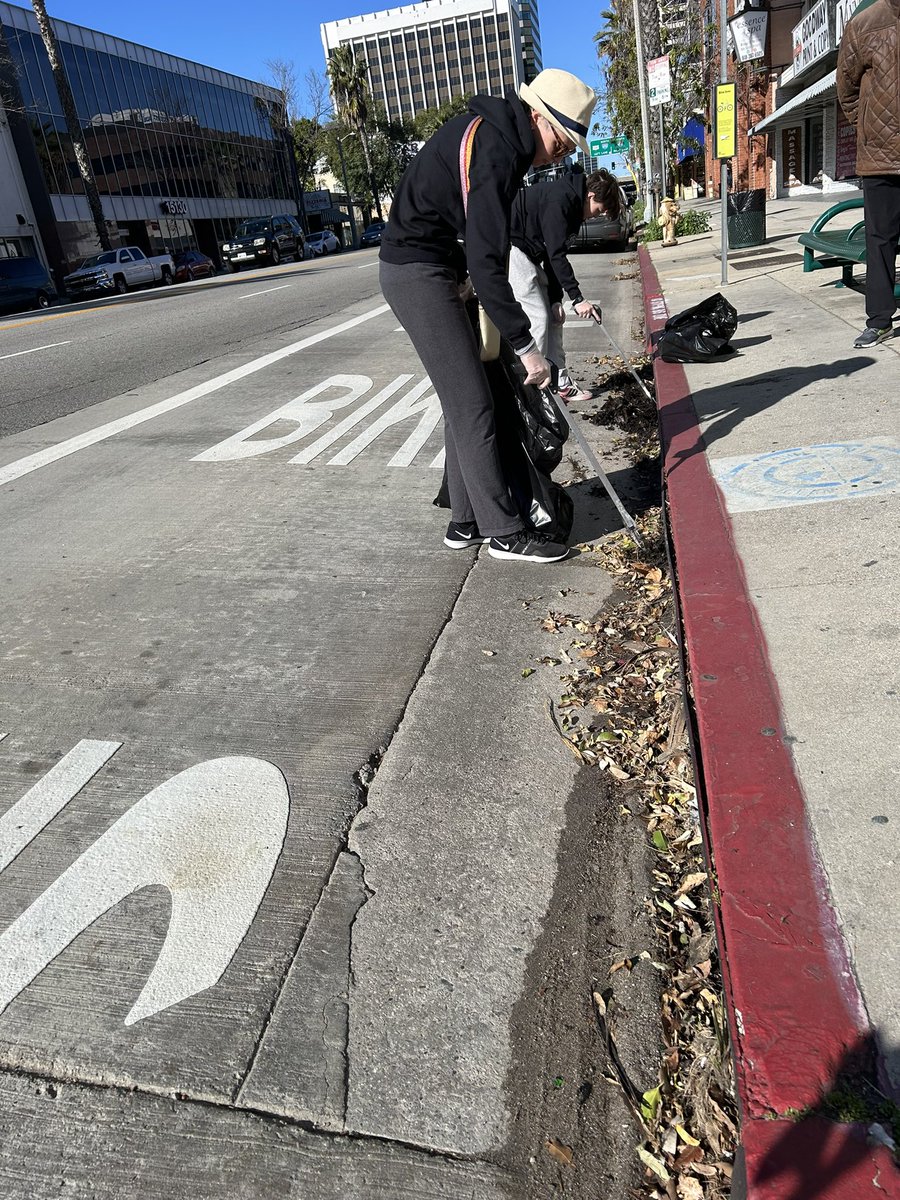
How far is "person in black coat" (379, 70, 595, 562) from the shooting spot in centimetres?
348

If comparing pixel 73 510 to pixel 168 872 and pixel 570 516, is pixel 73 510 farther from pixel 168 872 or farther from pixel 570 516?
pixel 168 872

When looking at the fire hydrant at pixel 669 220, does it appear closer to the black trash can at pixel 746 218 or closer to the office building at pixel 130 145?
the black trash can at pixel 746 218

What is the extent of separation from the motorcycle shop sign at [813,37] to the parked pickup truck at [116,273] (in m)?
23.6

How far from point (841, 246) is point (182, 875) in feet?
27.1

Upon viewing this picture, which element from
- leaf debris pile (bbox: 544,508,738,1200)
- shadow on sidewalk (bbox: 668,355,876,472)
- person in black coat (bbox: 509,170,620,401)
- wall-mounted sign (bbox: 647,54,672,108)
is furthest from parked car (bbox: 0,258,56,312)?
leaf debris pile (bbox: 544,508,738,1200)

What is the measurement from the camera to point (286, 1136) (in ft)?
5.86

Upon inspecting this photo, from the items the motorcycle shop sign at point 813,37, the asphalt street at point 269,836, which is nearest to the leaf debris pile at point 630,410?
the asphalt street at point 269,836

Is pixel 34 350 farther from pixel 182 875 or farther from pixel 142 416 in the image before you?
pixel 182 875

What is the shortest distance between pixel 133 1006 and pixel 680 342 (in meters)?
6.47

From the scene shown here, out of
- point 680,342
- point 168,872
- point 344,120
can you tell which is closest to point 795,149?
point 680,342

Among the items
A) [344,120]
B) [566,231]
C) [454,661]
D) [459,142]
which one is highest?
[344,120]

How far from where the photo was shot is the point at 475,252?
355 centimetres

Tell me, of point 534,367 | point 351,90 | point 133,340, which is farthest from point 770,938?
point 351,90

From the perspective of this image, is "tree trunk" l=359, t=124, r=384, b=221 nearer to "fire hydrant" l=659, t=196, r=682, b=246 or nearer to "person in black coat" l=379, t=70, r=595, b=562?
"fire hydrant" l=659, t=196, r=682, b=246
